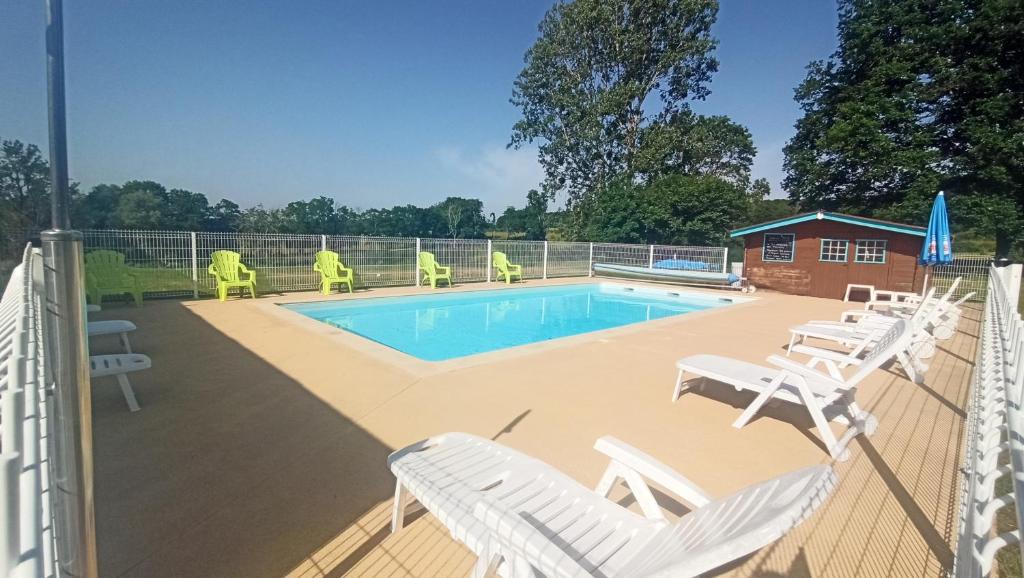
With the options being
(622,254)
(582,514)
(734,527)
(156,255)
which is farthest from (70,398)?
(622,254)

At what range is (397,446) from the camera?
296cm

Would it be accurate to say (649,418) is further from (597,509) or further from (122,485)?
(122,485)

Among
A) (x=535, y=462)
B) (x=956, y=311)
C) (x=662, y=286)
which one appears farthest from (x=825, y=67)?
(x=535, y=462)

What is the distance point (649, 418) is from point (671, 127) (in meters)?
26.4

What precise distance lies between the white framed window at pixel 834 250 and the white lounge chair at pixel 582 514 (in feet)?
47.3

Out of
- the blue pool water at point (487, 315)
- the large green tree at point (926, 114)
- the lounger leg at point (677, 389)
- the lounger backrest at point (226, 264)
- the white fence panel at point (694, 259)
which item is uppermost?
the large green tree at point (926, 114)

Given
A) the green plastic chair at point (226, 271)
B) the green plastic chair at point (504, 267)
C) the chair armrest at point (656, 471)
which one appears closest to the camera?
the chair armrest at point (656, 471)

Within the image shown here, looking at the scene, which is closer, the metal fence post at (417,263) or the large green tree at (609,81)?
the metal fence post at (417,263)

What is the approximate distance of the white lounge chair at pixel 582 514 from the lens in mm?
1152

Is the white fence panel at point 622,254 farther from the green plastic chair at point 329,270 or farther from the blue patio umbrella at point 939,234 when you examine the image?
the green plastic chair at point 329,270

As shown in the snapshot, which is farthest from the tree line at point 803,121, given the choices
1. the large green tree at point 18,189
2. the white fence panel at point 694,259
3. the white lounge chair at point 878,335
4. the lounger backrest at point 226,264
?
the large green tree at point 18,189

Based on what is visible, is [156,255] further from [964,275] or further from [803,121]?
[803,121]

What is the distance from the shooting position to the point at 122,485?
2461 mm

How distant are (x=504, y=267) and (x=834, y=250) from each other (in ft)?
32.7
